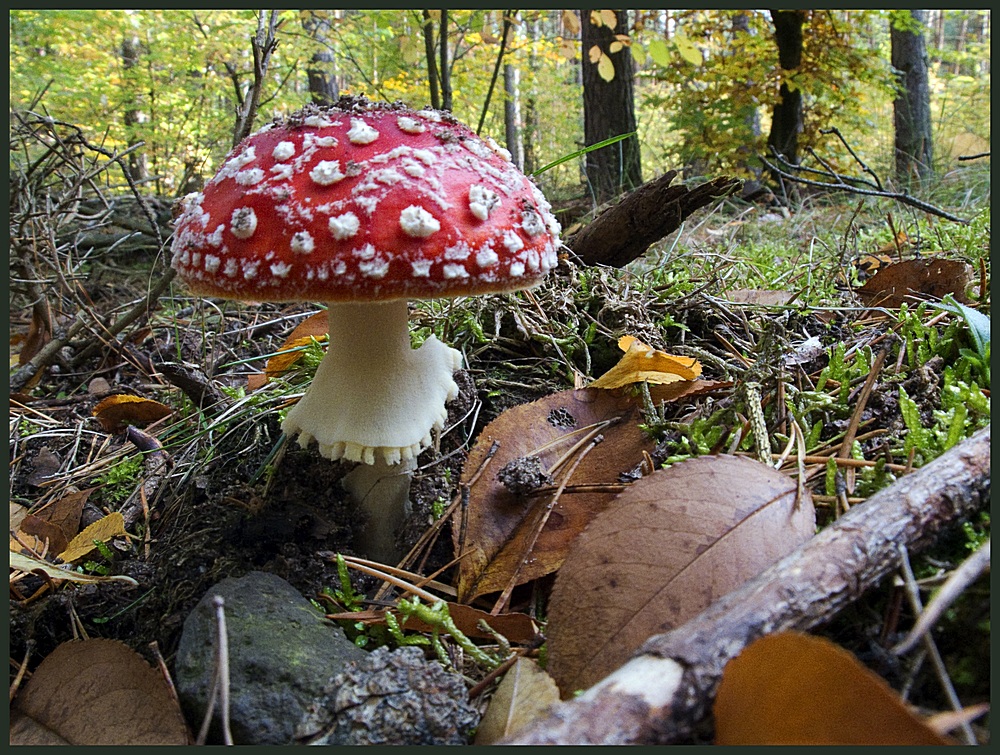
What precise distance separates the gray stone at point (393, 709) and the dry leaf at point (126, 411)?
78.2 inches

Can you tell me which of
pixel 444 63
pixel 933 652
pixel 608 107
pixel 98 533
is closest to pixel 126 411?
pixel 98 533

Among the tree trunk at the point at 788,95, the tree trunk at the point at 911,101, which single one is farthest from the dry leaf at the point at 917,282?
the tree trunk at the point at 911,101

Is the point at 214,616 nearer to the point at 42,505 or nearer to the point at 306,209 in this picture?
the point at 306,209

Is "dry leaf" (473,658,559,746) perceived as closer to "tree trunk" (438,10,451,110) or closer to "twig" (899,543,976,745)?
"twig" (899,543,976,745)

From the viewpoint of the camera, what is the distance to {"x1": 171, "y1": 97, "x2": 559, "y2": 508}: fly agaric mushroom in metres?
1.35

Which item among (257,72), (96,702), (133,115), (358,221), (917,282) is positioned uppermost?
(133,115)


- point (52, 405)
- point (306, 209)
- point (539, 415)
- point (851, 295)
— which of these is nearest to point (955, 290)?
point (851, 295)

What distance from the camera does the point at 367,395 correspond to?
5.86 ft

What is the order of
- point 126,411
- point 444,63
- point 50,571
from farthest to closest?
point 444,63 < point 126,411 < point 50,571

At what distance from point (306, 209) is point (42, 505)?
174 cm

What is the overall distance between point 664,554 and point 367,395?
36.6 inches

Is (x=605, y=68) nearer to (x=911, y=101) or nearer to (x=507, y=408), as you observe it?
(x=507, y=408)

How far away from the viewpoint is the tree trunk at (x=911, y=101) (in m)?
7.78

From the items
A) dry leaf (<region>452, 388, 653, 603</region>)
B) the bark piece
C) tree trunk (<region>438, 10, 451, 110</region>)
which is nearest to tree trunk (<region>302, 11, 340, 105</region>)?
tree trunk (<region>438, 10, 451, 110</region>)
